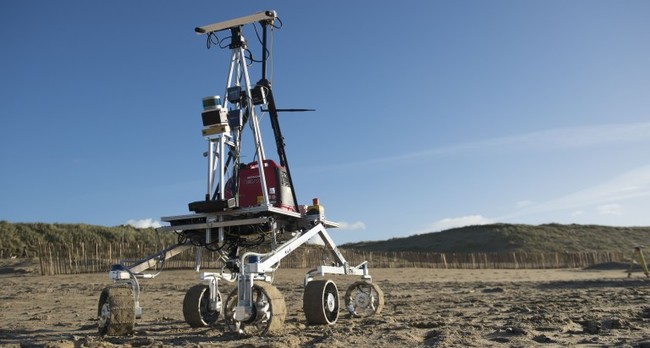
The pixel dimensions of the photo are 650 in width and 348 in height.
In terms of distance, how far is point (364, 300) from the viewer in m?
9.92

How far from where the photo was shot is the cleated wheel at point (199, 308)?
8.45 m

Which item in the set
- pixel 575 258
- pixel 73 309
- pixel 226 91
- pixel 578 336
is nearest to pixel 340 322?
pixel 578 336

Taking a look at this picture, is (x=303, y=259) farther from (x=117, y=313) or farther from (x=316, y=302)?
(x=117, y=313)

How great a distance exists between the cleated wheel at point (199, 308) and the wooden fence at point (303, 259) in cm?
735

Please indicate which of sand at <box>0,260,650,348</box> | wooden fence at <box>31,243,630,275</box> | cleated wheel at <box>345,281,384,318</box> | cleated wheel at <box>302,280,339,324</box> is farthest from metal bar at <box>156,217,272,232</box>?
wooden fence at <box>31,243,630,275</box>

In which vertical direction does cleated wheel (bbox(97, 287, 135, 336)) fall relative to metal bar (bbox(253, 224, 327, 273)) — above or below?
below

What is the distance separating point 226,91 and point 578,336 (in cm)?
627

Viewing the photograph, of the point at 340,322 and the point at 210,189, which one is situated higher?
the point at 210,189

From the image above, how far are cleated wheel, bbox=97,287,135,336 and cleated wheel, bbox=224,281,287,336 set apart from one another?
124 centimetres

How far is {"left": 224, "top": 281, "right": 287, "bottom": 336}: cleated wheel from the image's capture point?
675 cm

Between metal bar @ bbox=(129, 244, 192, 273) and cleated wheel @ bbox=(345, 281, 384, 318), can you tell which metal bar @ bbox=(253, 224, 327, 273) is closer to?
cleated wheel @ bbox=(345, 281, 384, 318)

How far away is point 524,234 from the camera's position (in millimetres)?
64188

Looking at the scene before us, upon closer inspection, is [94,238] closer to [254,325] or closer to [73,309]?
[73,309]

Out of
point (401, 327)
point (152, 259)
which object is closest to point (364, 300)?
point (401, 327)
